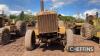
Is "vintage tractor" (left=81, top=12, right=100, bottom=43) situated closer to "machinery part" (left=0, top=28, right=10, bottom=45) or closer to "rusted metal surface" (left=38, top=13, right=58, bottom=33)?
"rusted metal surface" (left=38, top=13, right=58, bottom=33)

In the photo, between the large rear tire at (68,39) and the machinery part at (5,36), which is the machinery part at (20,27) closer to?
the machinery part at (5,36)

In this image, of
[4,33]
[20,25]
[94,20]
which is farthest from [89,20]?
[4,33]

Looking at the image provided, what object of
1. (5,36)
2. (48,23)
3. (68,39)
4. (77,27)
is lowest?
(77,27)

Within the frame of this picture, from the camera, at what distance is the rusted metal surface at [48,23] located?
14227mm

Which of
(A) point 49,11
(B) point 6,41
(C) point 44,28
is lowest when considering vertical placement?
(B) point 6,41

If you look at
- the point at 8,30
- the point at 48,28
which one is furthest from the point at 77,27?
the point at 48,28

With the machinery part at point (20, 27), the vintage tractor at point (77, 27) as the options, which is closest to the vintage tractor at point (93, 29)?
the vintage tractor at point (77, 27)

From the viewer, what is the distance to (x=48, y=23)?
14.3 m

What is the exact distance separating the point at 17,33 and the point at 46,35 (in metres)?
7.80

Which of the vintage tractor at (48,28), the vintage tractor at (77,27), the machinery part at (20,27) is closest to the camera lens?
the vintage tractor at (48,28)

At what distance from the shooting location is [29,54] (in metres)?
12.9

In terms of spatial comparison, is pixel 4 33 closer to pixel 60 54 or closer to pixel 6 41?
pixel 6 41

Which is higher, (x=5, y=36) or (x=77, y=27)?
(x=5, y=36)

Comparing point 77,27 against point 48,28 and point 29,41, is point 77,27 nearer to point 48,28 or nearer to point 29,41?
point 48,28
